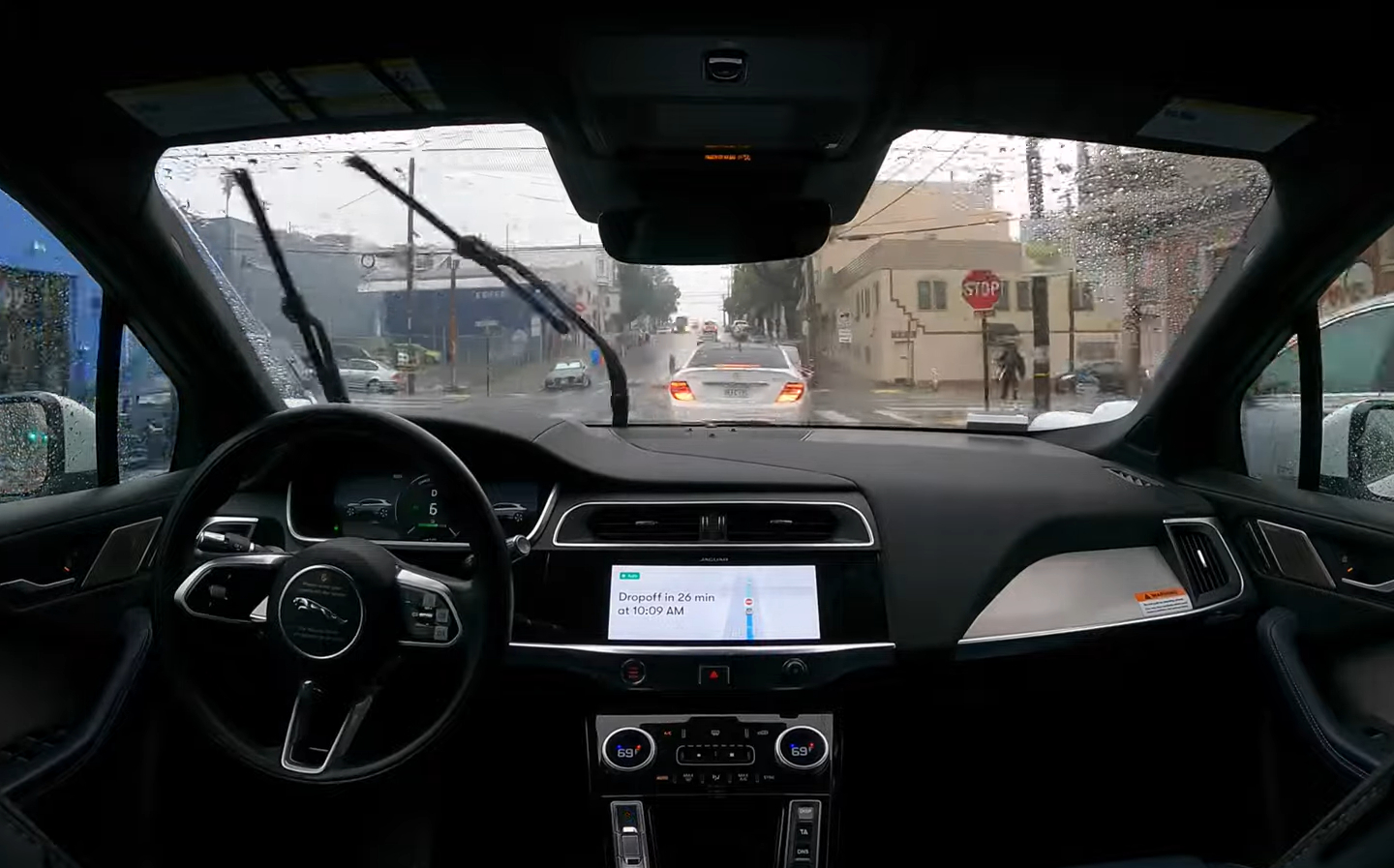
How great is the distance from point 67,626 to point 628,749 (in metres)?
1.64

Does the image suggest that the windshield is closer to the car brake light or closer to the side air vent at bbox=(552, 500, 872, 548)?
the car brake light

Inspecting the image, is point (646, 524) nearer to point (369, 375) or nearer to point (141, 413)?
point (369, 375)

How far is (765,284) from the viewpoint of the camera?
356 centimetres

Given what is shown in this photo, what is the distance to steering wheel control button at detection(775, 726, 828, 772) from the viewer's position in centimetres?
304

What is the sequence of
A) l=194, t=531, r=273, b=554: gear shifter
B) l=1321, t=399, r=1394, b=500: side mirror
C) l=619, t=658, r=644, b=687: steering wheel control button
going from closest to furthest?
l=194, t=531, r=273, b=554: gear shifter < l=1321, t=399, r=1394, b=500: side mirror < l=619, t=658, r=644, b=687: steering wheel control button

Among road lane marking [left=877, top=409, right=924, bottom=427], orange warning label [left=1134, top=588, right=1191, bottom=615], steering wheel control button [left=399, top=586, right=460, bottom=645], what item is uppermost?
road lane marking [left=877, top=409, right=924, bottom=427]

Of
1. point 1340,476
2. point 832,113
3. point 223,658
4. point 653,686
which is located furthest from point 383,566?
point 1340,476

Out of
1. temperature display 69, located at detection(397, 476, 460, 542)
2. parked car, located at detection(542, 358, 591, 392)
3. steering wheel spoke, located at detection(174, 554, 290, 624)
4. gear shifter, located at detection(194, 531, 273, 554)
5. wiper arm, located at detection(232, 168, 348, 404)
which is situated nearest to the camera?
steering wheel spoke, located at detection(174, 554, 290, 624)

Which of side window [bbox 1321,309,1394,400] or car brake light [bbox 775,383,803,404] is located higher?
side window [bbox 1321,309,1394,400]

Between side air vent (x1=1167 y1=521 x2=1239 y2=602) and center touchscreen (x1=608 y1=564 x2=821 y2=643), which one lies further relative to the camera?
side air vent (x1=1167 y1=521 x2=1239 y2=602)

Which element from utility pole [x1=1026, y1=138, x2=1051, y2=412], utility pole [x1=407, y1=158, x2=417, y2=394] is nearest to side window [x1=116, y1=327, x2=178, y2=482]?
utility pole [x1=407, y1=158, x2=417, y2=394]

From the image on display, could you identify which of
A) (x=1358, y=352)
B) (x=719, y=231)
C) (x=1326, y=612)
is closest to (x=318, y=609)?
(x=719, y=231)

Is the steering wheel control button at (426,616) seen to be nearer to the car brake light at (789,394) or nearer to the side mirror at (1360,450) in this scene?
the car brake light at (789,394)

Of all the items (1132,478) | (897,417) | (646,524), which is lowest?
(646,524)
